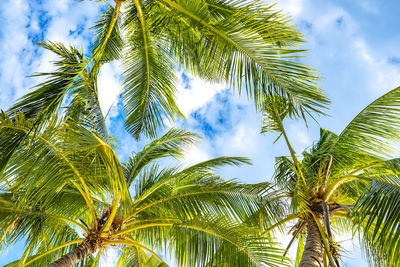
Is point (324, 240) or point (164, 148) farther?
point (164, 148)

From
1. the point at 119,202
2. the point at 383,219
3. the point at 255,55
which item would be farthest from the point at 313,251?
the point at 119,202

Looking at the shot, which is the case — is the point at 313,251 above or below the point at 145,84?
below

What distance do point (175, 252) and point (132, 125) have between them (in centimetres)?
291

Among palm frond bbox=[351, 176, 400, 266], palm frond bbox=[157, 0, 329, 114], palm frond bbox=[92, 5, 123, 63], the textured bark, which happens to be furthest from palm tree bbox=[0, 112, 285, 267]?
palm frond bbox=[92, 5, 123, 63]

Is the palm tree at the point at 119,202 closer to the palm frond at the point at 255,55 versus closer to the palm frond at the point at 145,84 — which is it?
the palm frond at the point at 145,84

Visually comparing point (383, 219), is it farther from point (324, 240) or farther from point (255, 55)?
point (255, 55)

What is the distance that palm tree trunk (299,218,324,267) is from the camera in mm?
3973

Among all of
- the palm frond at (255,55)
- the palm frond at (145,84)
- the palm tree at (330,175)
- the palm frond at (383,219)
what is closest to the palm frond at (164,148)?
the palm frond at (145,84)

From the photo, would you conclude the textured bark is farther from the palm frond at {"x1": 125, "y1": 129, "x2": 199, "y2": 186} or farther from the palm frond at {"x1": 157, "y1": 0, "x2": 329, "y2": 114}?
the palm frond at {"x1": 157, "y1": 0, "x2": 329, "y2": 114}

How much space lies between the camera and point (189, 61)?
654cm

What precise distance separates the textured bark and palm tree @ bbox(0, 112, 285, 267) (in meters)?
0.01

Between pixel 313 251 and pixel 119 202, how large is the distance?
2873 mm

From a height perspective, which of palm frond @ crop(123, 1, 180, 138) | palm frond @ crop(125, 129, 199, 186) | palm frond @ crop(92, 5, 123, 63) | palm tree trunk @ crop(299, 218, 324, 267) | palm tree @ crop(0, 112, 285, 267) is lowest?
palm tree trunk @ crop(299, 218, 324, 267)

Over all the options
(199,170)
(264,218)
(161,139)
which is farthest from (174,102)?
(264,218)
